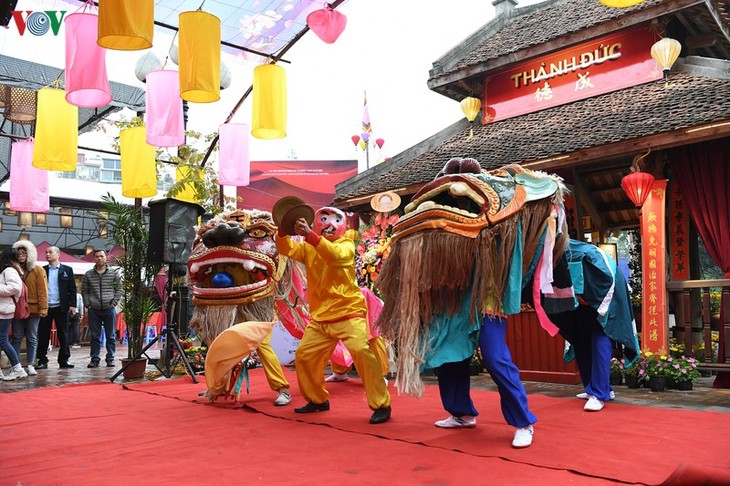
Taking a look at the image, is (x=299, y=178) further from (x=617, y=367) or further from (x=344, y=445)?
(x=344, y=445)

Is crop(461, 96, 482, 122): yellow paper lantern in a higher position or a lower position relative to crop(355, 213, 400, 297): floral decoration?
higher

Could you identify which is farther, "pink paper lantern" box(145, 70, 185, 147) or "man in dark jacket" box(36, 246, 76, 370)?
"man in dark jacket" box(36, 246, 76, 370)

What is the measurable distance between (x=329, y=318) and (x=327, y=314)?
0.12 feet

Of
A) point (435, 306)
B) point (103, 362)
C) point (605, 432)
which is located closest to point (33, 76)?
point (103, 362)

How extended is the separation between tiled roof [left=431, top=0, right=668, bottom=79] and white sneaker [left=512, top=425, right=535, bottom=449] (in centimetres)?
588

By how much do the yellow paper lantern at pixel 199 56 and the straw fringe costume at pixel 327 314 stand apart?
9.29 feet

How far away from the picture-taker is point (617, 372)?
6.12m

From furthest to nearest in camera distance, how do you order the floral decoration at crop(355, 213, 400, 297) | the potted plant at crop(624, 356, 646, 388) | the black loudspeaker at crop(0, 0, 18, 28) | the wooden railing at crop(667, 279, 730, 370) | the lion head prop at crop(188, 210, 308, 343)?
1. the floral decoration at crop(355, 213, 400, 297)
2. the wooden railing at crop(667, 279, 730, 370)
3. the potted plant at crop(624, 356, 646, 388)
4. the lion head prop at crop(188, 210, 308, 343)
5. the black loudspeaker at crop(0, 0, 18, 28)

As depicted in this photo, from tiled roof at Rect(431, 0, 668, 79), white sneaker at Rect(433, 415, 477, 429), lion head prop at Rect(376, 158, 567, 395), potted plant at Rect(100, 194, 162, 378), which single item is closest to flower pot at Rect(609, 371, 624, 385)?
white sneaker at Rect(433, 415, 477, 429)

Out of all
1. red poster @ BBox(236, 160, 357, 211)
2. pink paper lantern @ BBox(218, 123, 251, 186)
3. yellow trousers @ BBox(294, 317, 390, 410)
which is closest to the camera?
yellow trousers @ BBox(294, 317, 390, 410)

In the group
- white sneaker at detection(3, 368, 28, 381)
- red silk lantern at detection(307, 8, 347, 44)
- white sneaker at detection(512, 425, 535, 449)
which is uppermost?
red silk lantern at detection(307, 8, 347, 44)

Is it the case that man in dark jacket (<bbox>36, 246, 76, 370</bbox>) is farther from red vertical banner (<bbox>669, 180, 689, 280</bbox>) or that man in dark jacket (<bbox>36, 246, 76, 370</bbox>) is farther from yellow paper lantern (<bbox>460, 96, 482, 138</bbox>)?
red vertical banner (<bbox>669, 180, 689, 280</bbox>)

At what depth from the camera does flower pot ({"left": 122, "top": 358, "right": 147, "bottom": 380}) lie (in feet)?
23.6

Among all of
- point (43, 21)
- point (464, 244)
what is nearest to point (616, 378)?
point (464, 244)
